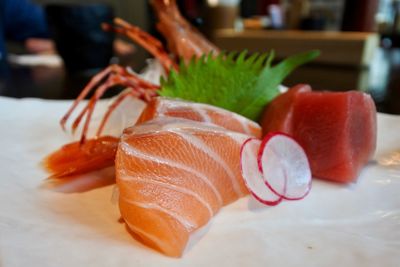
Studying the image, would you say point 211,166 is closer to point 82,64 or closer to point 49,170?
point 49,170

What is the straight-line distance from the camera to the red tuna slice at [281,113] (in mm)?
1182

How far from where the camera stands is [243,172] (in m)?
0.99

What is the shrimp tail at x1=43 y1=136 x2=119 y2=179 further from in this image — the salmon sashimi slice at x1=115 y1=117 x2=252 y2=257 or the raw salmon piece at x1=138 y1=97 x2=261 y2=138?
the salmon sashimi slice at x1=115 y1=117 x2=252 y2=257

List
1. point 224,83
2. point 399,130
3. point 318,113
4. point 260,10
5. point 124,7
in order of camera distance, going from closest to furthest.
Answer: point 318,113 → point 224,83 → point 399,130 → point 124,7 → point 260,10

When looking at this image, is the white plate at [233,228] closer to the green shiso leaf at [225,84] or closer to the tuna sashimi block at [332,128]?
the tuna sashimi block at [332,128]

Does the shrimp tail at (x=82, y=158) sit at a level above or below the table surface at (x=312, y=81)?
above

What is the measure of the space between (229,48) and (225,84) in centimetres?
273

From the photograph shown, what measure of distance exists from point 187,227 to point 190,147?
212 mm

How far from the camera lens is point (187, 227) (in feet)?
2.72

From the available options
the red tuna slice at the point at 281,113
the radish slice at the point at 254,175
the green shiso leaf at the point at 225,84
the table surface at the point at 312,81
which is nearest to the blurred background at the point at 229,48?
the table surface at the point at 312,81

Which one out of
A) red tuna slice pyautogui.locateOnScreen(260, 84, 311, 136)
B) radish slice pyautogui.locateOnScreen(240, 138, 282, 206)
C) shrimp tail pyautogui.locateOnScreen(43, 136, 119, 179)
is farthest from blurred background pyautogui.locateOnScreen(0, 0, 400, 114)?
radish slice pyautogui.locateOnScreen(240, 138, 282, 206)

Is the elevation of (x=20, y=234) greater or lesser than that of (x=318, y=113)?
lesser

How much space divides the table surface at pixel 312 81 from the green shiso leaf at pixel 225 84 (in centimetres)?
87

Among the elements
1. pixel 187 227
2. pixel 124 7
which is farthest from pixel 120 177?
pixel 124 7
